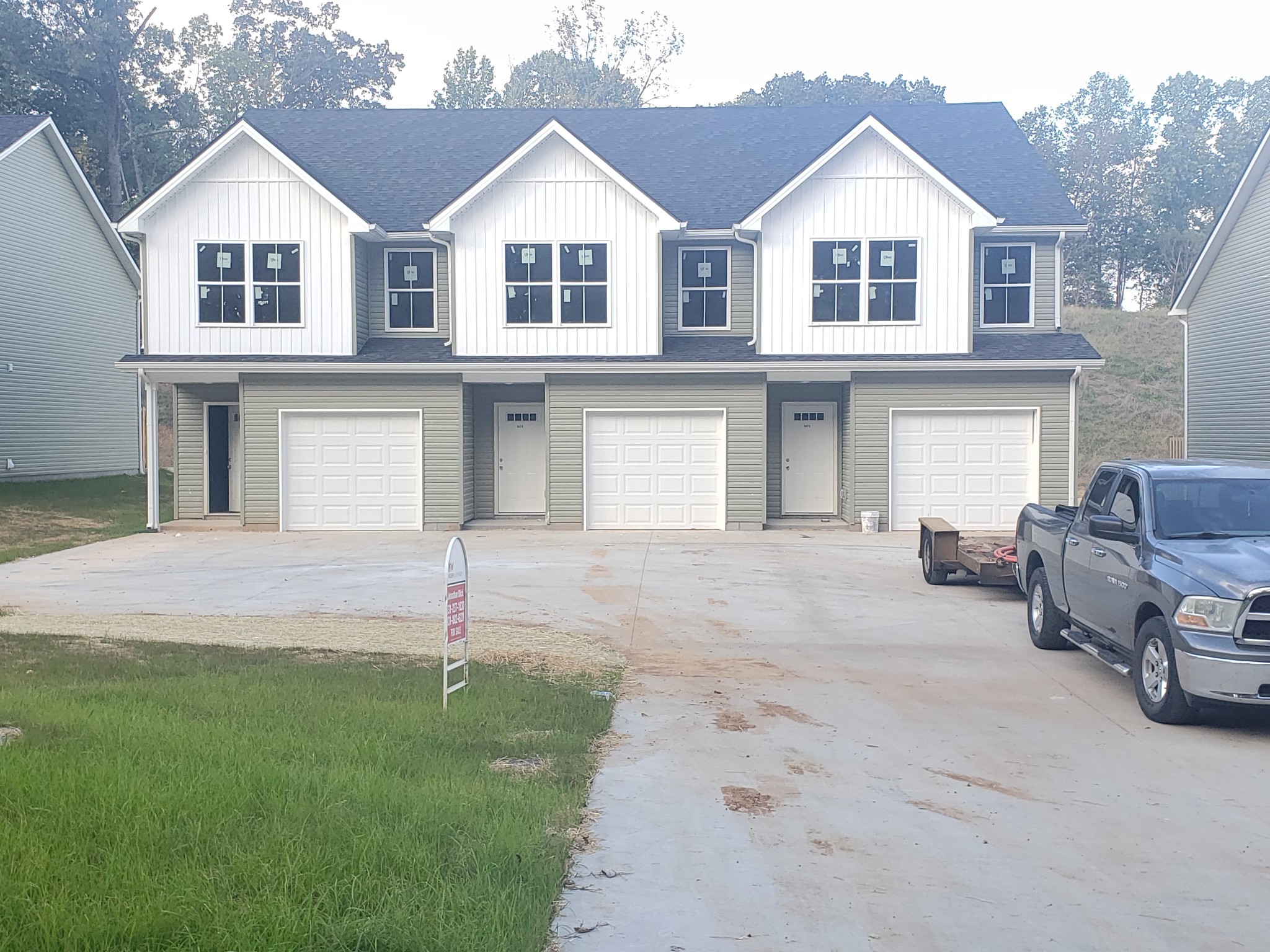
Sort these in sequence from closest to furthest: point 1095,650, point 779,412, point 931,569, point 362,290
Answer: point 1095,650 < point 931,569 < point 362,290 < point 779,412

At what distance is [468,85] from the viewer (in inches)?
2566

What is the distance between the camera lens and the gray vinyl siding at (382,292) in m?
24.5

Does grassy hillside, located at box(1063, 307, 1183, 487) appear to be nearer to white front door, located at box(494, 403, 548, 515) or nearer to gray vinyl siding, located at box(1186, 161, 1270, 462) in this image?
gray vinyl siding, located at box(1186, 161, 1270, 462)

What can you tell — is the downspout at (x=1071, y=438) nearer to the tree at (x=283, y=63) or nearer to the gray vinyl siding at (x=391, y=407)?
the gray vinyl siding at (x=391, y=407)

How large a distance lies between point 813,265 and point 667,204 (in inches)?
135

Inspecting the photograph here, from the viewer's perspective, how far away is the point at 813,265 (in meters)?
23.3

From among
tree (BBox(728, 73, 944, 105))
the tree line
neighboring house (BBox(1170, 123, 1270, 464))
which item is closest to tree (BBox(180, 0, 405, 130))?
the tree line

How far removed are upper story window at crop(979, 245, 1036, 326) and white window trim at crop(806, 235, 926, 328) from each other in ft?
7.34

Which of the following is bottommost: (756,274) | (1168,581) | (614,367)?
(1168,581)

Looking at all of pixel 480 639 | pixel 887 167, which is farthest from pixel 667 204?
pixel 480 639

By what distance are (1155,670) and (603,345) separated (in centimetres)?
1579

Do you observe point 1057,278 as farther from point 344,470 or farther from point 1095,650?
point 1095,650

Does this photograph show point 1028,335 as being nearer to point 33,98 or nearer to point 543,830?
point 543,830

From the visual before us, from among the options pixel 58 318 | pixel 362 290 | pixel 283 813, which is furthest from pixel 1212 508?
pixel 58 318
